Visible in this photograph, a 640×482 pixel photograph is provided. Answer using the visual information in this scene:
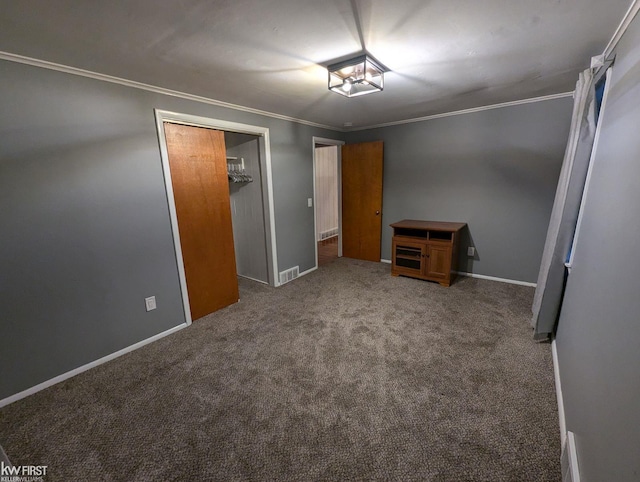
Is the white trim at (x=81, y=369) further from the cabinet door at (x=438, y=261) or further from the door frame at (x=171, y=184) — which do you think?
the cabinet door at (x=438, y=261)

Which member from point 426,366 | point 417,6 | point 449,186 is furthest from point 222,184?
point 449,186

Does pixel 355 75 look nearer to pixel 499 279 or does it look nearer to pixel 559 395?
pixel 559 395

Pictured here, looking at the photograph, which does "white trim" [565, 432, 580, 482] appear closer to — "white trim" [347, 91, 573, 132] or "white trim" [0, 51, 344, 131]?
"white trim" [347, 91, 573, 132]

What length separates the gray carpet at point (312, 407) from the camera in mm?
1365

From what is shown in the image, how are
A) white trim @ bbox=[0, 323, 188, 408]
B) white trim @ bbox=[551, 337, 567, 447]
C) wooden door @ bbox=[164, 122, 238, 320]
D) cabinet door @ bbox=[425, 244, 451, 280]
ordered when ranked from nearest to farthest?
white trim @ bbox=[551, 337, 567, 447] < white trim @ bbox=[0, 323, 188, 408] < wooden door @ bbox=[164, 122, 238, 320] < cabinet door @ bbox=[425, 244, 451, 280]

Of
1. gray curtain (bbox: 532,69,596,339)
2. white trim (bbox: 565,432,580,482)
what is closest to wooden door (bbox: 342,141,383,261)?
gray curtain (bbox: 532,69,596,339)

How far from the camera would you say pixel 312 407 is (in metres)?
1.71

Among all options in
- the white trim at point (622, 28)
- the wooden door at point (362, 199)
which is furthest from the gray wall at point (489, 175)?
the white trim at point (622, 28)

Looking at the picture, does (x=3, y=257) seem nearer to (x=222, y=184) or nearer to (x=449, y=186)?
(x=222, y=184)

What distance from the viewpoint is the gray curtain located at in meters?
1.84

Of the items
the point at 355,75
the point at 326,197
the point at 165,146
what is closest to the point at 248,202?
the point at 165,146

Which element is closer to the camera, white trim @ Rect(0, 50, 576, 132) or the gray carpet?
the gray carpet

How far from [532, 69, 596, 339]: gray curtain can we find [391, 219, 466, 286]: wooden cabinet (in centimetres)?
114

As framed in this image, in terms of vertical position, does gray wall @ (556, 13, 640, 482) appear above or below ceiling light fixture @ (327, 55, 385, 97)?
below
